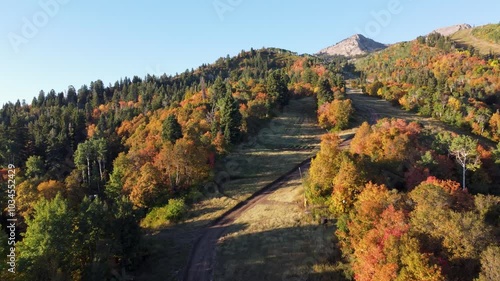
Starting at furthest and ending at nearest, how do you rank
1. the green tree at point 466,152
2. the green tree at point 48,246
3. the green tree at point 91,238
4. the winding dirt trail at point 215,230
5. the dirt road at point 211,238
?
1. the green tree at point 466,152
2. the winding dirt trail at point 215,230
3. the dirt road at point 211,238
4. the green tree at point 91,238
5. the green tree at point 48,246

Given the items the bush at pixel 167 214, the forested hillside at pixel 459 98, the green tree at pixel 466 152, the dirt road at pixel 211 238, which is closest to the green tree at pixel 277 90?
the forested hillside at pixel 459 98

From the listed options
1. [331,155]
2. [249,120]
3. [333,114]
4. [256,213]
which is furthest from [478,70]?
[256,213]

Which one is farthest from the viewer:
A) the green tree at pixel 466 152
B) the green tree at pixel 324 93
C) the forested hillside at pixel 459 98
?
the green tree at pixel 324 93

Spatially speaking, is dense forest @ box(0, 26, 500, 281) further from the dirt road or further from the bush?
the dirt road

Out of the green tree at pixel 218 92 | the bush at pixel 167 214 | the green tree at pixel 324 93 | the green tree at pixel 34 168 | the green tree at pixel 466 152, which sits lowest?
the bush at pixel 167 214

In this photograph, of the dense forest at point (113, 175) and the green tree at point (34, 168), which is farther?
the green tree at point (34, 168)

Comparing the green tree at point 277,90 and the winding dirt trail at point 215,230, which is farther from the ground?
the green tree at point 277,90

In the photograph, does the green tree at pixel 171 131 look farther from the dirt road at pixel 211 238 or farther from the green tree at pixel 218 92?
the green tree at pixel 218 92

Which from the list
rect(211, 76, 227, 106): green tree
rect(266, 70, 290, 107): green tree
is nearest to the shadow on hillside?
rect(211, 76, 227, 106): green tree
